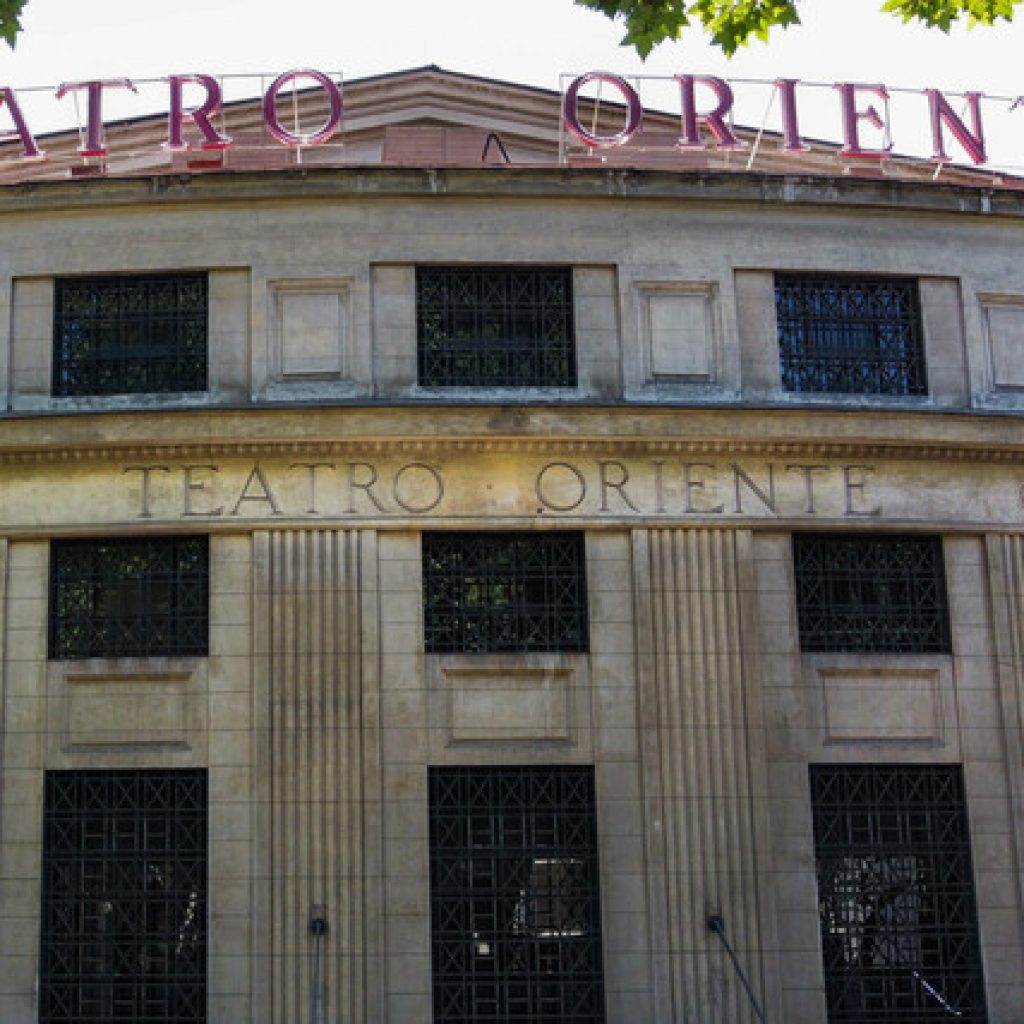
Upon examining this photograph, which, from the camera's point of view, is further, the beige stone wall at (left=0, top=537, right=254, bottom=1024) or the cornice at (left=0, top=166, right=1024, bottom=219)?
the cornice at (left=0, top=166, right=1024, bottom=219)

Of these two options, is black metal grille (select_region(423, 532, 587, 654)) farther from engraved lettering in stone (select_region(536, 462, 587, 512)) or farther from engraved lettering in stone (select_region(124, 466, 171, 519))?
engraved lettering in stone (select_region(124, 466, 171, 519))

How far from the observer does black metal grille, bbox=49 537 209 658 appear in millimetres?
23156

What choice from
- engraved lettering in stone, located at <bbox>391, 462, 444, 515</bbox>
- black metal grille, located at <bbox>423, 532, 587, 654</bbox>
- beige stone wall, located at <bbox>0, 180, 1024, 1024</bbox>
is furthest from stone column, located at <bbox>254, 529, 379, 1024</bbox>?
black metal grille, located at <bbox>423, 532, 587, 654</bbox>

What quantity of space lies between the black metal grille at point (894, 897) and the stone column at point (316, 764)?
5.77 m

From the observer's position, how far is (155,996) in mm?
22031

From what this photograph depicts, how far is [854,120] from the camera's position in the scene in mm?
25453

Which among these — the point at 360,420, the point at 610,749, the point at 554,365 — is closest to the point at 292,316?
the point at 360,420

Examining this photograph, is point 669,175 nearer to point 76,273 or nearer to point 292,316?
point 292,316

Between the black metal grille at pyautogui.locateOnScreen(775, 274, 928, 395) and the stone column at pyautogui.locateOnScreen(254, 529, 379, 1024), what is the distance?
256 inches

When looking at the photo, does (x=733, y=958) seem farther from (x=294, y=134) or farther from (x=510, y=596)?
(x=294, y=134)

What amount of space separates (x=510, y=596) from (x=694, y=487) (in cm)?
280

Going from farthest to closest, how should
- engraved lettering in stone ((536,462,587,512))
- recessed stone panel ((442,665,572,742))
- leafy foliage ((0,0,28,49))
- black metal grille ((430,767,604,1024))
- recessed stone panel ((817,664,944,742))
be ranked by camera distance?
engraved lettering in stone ((536,462,587,512))
recessed stone panel ((817,664,944,742))
recessed stone panel ((442,665,572,742))
black metal grille ((430,767,604,1024))
leafy foliage ((0,0,28,49))

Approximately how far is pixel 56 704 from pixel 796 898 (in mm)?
9580

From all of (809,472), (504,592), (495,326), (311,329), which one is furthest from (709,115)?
(504,592)
